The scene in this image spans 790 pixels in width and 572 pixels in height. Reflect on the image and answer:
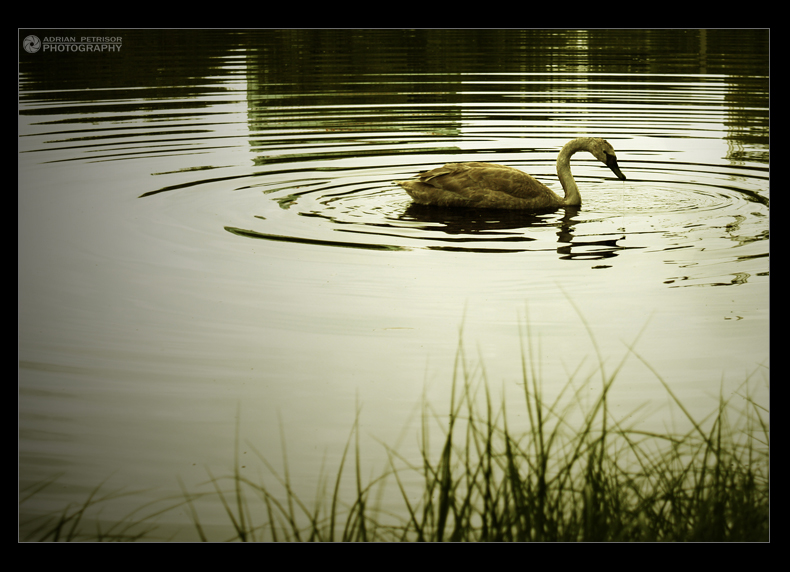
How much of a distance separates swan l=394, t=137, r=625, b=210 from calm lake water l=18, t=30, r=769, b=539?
0.76 ft

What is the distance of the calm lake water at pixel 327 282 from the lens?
5461 mm

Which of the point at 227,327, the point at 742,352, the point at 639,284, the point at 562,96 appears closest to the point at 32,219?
the point at 227,327

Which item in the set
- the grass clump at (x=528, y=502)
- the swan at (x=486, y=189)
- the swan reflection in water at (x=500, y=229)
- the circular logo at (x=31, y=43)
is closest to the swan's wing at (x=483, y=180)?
the swan at (x=486, y=189)

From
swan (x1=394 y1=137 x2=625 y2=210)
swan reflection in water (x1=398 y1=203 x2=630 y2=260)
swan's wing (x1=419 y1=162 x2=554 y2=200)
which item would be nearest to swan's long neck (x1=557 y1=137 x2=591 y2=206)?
swan (x1=394 y1=137 x2=625 y2=210)

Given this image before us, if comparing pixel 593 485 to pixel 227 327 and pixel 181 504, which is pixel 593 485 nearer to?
pixel 181 504

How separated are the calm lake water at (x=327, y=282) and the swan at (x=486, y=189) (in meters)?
0.23

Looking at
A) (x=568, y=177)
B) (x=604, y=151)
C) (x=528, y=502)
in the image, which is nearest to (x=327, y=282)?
(x=528, y=502)

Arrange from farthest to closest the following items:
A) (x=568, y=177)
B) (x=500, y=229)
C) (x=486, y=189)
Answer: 1. (x=568, y=177)
2. (x=486, y=189)
3. (x=500, y=229)

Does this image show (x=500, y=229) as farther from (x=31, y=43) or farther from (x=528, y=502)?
(x=528, y=502)

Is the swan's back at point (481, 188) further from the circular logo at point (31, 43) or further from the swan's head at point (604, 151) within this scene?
the circular logo at point (31, 43)

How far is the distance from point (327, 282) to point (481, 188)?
331 centimetres

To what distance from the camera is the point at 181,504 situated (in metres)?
4.69

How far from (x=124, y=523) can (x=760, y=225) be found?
288 inches

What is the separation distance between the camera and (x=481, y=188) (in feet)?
34.2
